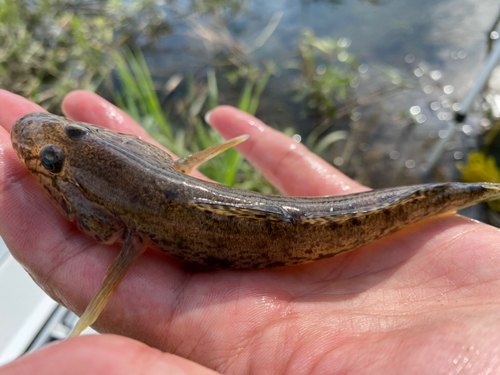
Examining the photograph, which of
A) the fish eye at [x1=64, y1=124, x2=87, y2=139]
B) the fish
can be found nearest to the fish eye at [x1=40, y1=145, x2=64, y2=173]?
the fish

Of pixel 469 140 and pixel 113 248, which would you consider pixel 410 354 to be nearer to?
pixel 113 248

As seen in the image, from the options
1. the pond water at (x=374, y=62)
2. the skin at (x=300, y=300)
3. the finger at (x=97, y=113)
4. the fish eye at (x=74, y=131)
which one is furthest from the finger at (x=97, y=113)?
the pond water at (x=374, y=62)

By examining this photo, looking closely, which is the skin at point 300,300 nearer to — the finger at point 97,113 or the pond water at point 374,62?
the finger at point 97,113

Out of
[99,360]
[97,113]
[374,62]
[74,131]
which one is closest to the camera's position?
[99,360]

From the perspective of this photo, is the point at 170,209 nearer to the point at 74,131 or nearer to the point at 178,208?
the point at 178,208

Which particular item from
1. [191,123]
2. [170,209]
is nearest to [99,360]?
[170,209]
